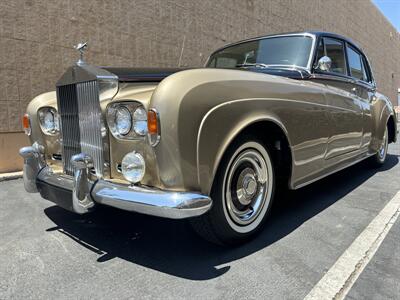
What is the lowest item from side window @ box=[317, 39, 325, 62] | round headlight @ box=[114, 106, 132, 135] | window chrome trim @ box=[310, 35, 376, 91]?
round headlight @ box=[114, 106, 132, 135]

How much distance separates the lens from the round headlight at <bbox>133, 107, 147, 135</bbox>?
7.24 feet

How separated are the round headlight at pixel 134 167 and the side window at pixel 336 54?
8.61ft

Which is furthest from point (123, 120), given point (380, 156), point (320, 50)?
point (380, 156)

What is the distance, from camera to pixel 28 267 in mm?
2365

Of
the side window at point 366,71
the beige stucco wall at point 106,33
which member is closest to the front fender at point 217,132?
the side window at point 366,71

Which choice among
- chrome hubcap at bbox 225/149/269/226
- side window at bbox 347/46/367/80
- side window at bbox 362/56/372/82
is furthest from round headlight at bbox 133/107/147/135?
side window at bbox 362/56/372/82

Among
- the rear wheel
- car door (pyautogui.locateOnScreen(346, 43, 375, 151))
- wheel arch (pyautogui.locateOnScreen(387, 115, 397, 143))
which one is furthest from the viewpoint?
wheel arch (pyautogui.locateOnScreen(387, 115, 397, 143))

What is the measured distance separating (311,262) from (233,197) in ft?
2.15

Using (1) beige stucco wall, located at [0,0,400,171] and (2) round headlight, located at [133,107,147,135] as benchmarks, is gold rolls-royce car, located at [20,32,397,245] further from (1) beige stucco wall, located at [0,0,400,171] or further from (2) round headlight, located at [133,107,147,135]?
(1) beige stucco wall, located at [0,0,400,171]

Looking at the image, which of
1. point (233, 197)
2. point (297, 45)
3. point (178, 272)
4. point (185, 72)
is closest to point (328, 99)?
point (297, 45)

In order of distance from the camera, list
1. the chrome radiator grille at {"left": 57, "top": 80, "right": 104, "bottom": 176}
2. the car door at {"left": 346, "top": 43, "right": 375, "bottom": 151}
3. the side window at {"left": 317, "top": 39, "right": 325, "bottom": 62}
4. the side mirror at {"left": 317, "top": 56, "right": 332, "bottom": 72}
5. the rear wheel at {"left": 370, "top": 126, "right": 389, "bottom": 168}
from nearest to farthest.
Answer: the chrome radiator grille at {"left": 57, "top": 80, "right": 104, "bottom": 176} → the side mirror at {"left": 317, "top": 56, "right": 332, "bottom": 72} → the side window at {"left": 317, "top": 39, "right": 325, "bottom": 62} → the car door at {"left": 346, "top": 43, "right": 375, "bottom": 151} → the rear wheel at {"left": 370, "top": 126, "right": 389, "bottom": 168}

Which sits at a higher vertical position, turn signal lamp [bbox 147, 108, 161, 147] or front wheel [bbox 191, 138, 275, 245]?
turn signal lamp [bbox 147, 108, 161, 147]

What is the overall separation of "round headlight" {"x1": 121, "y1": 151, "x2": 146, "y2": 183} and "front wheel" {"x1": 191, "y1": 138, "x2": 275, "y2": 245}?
472 millimetres

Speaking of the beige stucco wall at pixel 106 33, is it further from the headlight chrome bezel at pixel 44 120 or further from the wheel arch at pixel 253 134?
A: the wheel arch at pixel 253 134
